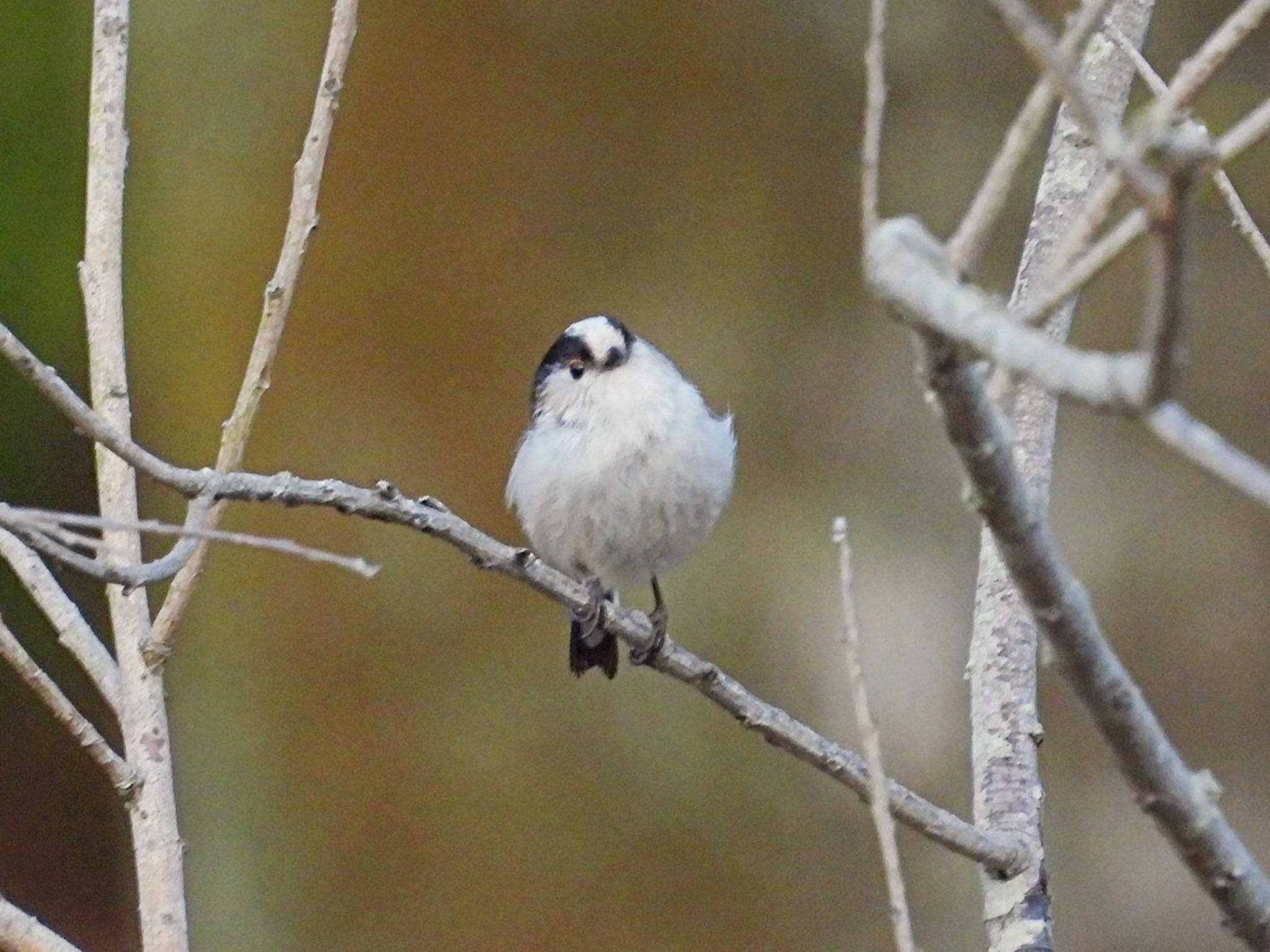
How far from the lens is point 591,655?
3049 mm

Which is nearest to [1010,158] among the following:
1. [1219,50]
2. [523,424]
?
[1219,50]

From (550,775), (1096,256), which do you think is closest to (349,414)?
(550,775)

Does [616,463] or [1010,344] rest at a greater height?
[616,463]

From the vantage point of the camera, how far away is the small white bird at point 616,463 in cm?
266

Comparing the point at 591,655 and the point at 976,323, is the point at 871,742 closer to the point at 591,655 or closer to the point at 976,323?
the point at 976,323

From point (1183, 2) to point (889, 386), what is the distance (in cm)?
123

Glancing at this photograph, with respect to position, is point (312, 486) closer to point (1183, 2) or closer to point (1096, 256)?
point (1096, 256)

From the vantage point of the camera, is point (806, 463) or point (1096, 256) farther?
point (806, 463)

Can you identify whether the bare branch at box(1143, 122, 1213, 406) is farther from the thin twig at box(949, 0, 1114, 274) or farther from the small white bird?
the small white bird

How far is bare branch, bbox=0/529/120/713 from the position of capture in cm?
187

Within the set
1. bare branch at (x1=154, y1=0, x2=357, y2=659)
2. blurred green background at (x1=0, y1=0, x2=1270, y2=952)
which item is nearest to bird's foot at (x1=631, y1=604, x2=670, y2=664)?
bare branch at (x1=154, y1=0, x2=357, y2=659)

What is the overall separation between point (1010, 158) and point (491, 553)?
915 millimetres

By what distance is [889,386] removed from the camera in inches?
164

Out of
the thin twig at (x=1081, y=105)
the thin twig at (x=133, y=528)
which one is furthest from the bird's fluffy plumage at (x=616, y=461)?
the thin twig at (x=1081, y=105)
